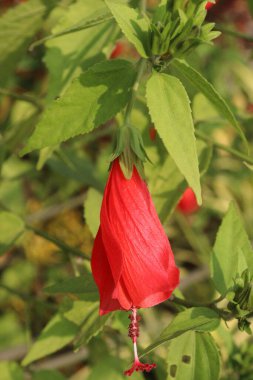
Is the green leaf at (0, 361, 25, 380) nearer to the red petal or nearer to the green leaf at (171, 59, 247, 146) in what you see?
the red petal

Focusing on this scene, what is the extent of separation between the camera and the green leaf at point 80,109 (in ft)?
2.22

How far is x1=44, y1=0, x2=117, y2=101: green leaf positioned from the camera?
882 mm

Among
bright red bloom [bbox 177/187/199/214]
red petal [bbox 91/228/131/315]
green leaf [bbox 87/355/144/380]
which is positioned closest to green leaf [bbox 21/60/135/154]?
red petal [bbox 91/228/131/315]

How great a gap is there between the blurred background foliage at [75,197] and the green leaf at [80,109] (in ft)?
0.57

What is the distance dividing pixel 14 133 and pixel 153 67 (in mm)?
501

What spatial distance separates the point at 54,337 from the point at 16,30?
51cm

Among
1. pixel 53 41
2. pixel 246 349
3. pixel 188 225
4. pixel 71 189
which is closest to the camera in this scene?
pixel 53 41

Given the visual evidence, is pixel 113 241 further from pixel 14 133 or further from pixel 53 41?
pixel 14 133

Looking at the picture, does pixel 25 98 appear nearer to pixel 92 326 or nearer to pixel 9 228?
pixel 9 228

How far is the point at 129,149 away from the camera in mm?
706

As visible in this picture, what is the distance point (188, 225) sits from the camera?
191cm

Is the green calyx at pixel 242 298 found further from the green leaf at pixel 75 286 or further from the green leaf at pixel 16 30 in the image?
the green leaf at pixel 16 30

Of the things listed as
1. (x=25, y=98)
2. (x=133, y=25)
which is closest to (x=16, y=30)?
(x=25, y=98)

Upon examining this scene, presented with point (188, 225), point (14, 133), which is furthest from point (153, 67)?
point (188, 225)
